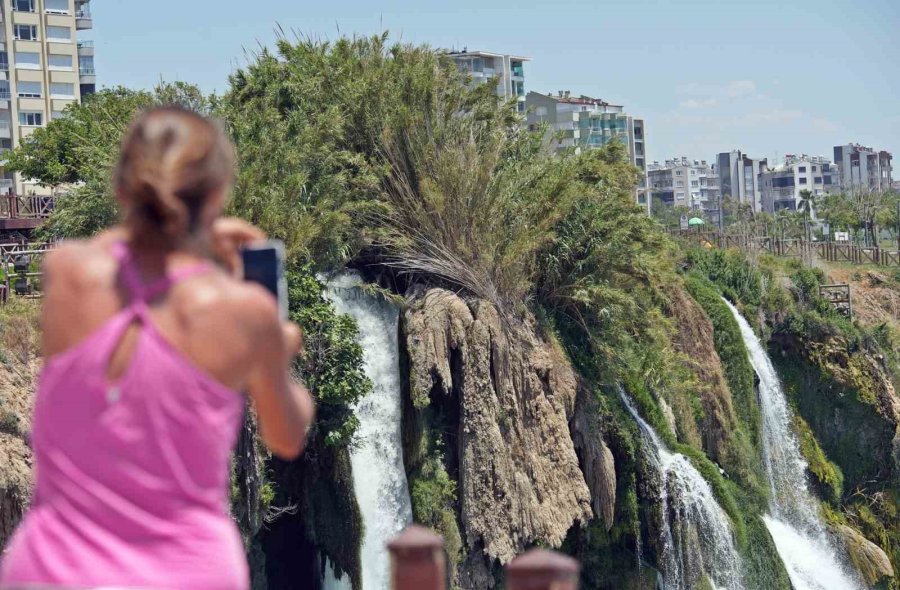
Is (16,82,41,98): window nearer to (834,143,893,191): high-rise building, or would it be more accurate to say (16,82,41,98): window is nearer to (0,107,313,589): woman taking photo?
(0,107,313,589): woman taking photo

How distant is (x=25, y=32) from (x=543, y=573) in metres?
67.6

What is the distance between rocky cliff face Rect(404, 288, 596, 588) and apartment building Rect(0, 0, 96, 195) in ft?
165

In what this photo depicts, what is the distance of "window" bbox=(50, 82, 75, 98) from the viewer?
67250 millimetres

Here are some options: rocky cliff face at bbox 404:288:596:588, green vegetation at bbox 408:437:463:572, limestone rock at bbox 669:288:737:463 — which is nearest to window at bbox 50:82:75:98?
limestone rock at bbox 669:288:737:463

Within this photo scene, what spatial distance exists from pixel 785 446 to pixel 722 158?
137 metres

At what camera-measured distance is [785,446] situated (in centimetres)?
3228

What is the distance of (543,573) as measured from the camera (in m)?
3.51

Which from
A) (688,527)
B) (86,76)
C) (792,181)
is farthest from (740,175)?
(688,527)

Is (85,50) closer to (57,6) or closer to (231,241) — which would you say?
(57,6)

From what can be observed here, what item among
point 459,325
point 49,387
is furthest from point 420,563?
point 459,325

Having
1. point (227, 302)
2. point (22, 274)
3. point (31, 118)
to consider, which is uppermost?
point (31, 118)

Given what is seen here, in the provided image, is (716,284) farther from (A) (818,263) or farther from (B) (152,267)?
(B) (152,267)

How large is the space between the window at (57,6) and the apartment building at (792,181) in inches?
4290

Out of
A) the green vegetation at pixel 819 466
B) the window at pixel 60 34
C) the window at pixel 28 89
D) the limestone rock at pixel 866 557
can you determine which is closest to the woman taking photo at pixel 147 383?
the limestone rock at pixel 866 557
